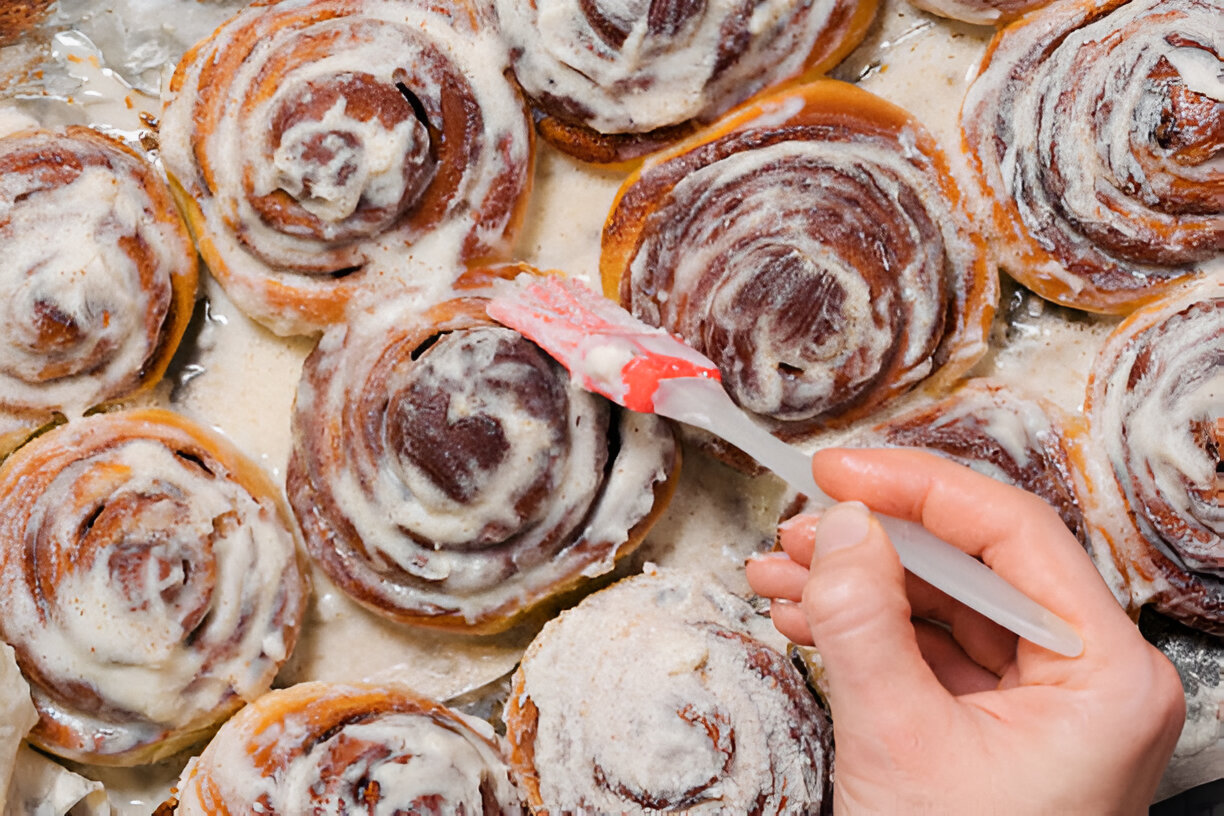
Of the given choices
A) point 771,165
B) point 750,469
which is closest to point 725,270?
point 771,165

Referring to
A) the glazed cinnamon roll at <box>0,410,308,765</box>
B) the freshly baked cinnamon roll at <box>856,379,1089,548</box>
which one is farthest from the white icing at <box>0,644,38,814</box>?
the freshly baked cinnamon roll at <box>856,379,1089,548</box>

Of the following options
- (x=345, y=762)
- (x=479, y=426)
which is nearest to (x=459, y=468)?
(x=479, y=426)

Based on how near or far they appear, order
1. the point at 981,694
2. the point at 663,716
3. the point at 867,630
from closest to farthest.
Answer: the point at 867,630 → the point at 981,694 → the point at 663,716

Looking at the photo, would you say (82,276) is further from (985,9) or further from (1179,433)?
(1179,433)

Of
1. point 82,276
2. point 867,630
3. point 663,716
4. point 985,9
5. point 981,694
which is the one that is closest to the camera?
point 867,630

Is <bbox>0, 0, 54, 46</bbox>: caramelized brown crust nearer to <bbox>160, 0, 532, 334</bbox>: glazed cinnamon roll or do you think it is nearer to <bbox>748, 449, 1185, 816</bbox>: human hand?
<bbox>160, 0, 532, 334</bbox>: glazed cinnamon roll

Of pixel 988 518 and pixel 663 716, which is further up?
pixel 988 518
